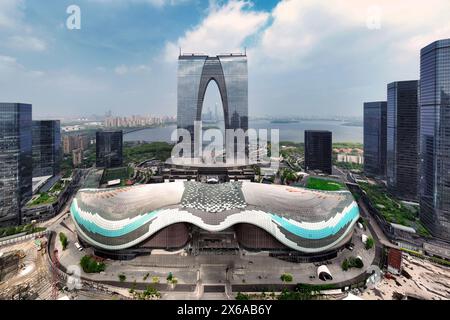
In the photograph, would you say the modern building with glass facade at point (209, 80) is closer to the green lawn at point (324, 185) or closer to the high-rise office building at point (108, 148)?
the high-rise office building at point (108, 148)

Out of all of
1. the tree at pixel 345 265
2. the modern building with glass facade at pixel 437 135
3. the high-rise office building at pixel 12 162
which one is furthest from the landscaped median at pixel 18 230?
the modern building with glass facade at pixel 437 135

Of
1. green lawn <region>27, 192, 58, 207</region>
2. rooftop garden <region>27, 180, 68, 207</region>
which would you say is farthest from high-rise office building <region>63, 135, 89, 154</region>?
green lawn <region>27, 192, 58, 207</region>

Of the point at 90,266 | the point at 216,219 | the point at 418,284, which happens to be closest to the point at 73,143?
the point at 90,266

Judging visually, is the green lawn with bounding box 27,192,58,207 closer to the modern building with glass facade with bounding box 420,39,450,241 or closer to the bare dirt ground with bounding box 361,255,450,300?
the bare dirt ground with bounding box 361,255,450,300

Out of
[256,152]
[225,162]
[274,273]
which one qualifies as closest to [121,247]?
[274,273]
